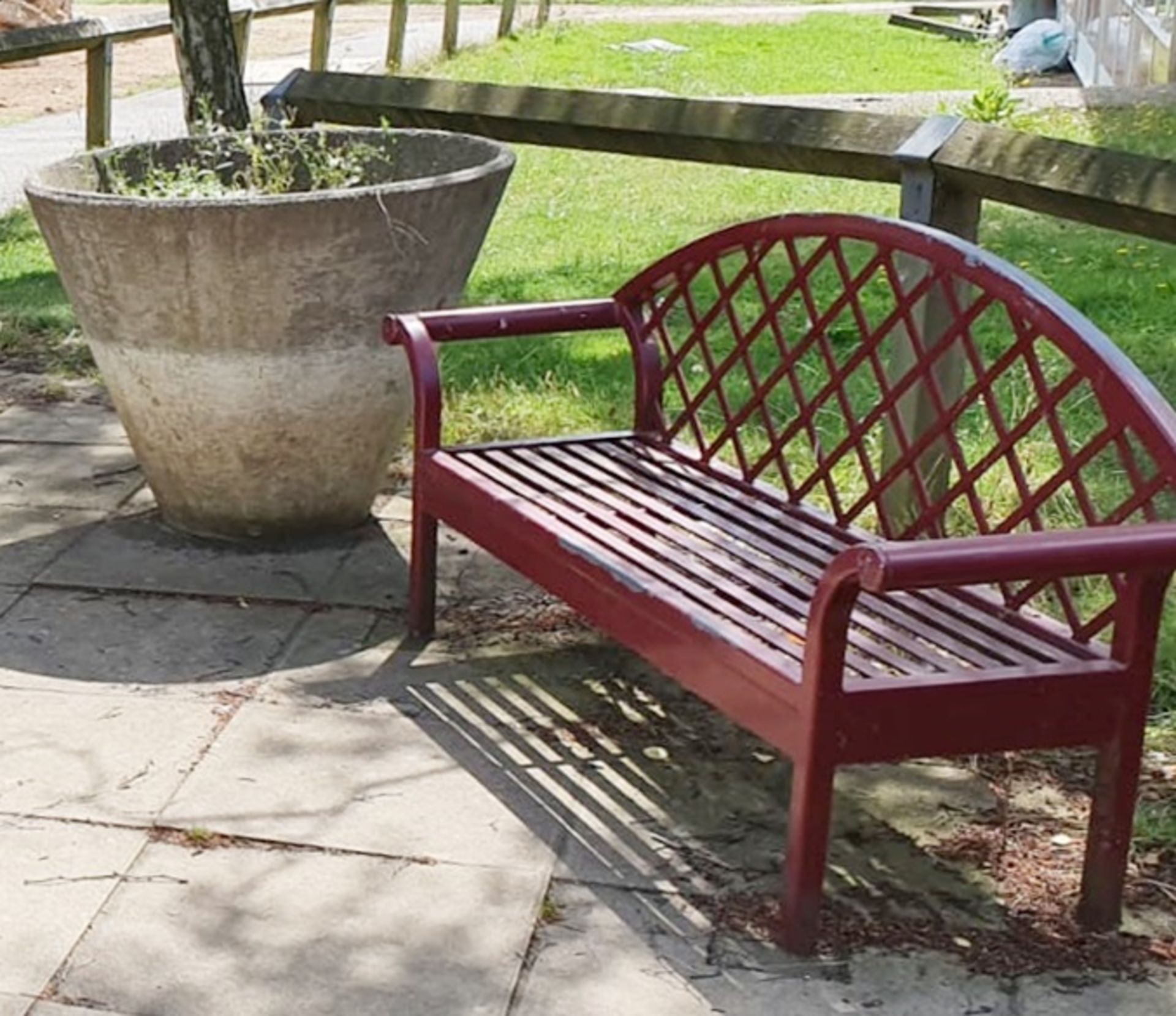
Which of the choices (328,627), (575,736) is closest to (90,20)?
(328,627)

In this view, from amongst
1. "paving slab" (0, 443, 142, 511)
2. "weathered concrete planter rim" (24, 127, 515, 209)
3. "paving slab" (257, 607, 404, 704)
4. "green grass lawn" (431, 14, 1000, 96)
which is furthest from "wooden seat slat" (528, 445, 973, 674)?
"green grass lawn" (431, 14, 1000, 96)

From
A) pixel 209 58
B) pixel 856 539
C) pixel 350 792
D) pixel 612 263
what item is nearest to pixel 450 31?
pixel 612 263

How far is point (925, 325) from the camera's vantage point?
15.0ft

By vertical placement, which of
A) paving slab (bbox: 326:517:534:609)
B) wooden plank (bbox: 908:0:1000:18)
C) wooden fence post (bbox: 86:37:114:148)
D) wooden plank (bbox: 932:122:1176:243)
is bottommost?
wooden plank (bbox: 908:0:1000:18)

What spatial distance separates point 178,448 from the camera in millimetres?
4914

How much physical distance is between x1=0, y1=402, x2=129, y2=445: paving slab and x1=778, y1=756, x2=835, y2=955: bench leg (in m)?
3.29

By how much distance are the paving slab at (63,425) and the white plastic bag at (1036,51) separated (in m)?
13.0

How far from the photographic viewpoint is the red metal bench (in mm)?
3018

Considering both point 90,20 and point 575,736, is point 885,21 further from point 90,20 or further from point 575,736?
point 575,736

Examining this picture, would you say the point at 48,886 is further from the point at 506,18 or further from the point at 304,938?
the point at 506,18

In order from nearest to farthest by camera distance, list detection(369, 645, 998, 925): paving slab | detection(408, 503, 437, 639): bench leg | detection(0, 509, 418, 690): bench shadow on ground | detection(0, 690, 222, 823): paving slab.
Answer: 1. detection(369, 645, 998, 925): paving slab
2. detection(0, 690, 222, 823): paving slab
3. detection(0, 509, 418, 690): bench shadow on ground
4. detection(408, 503, 437, 639): bench leg

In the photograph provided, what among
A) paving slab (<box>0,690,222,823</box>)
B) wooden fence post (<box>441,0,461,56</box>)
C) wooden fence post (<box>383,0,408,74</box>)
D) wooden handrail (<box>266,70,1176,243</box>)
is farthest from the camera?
wooden fence post (<box>441,0,461,56</box>)

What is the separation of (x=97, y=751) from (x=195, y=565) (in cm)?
107

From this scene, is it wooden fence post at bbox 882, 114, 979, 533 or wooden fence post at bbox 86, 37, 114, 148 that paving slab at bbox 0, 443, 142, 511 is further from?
wooden fence post at bbox 86, 37, 114, 148
